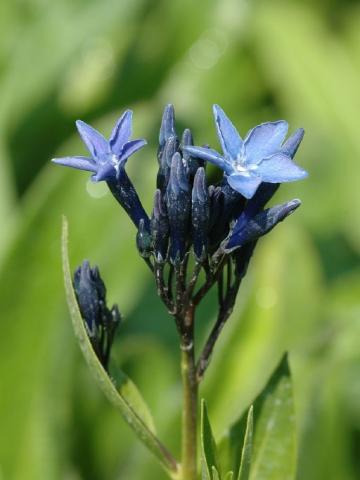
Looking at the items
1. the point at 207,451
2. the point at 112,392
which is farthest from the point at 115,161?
the point at 207,451

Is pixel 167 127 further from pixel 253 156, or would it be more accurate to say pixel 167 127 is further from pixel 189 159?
pixel 253 156

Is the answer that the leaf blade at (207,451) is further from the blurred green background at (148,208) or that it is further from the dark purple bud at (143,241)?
the blurred green background at (148,208)

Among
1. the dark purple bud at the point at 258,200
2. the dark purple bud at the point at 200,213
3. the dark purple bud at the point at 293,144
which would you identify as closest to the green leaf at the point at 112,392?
the dark purple bud at the point at 200,213

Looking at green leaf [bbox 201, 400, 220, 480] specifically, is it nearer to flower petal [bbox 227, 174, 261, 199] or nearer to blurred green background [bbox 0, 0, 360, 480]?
flower petal [bbox 227, 174, 261, 199]

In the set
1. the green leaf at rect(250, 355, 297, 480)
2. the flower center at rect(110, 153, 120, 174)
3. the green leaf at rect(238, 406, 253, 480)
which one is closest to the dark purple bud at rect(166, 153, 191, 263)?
the flower center at rect(110, 153, 120, 174)

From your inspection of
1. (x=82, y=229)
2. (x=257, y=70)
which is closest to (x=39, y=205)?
(x=82, y=229)

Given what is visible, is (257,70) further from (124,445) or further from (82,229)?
(124,445)
